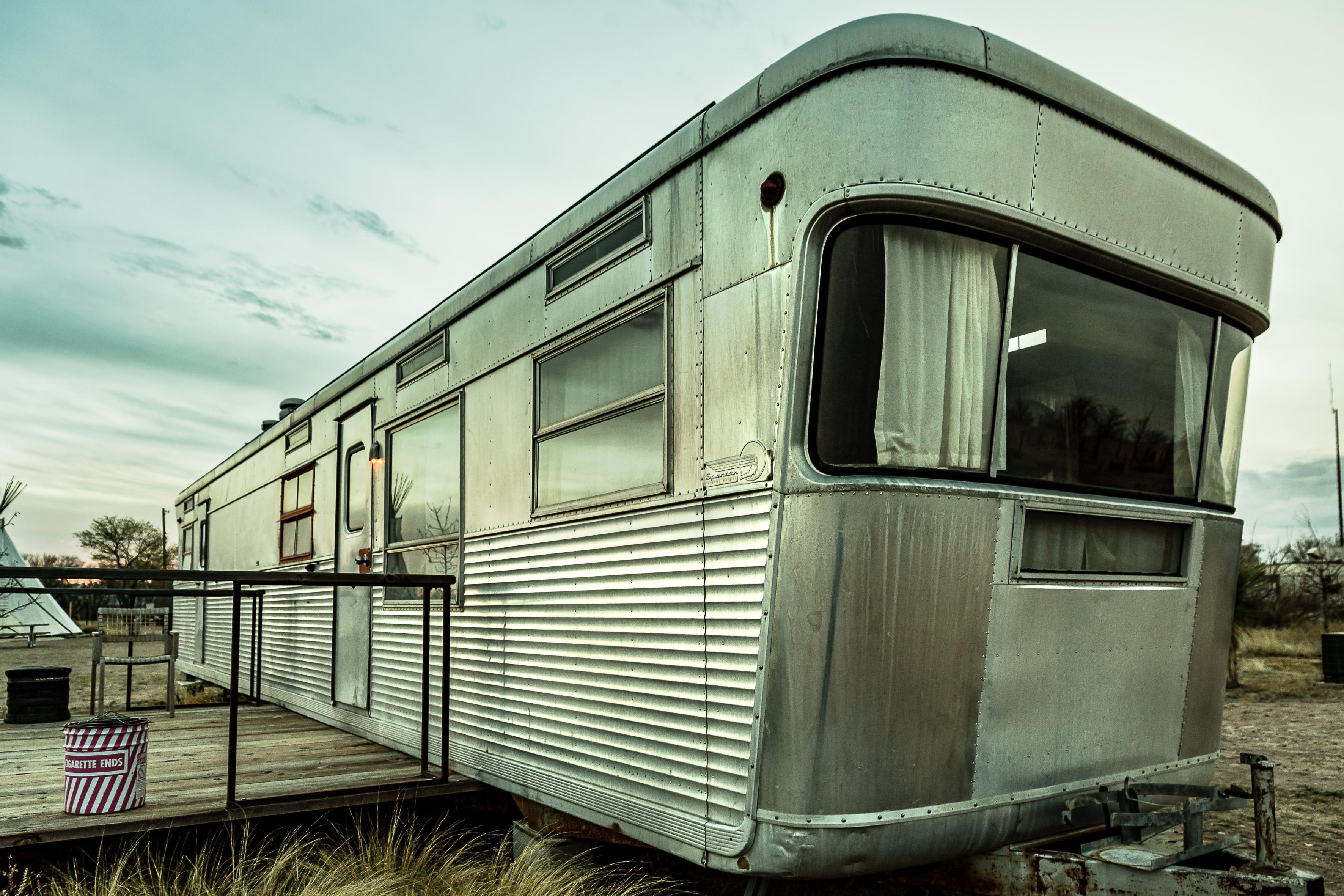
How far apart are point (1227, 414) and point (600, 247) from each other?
2591 millimetres

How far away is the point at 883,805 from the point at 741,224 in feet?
6.11

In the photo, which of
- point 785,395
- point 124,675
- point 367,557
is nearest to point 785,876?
point 785,395

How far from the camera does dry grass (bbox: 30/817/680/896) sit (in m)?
3.63

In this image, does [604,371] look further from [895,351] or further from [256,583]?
[256,583]

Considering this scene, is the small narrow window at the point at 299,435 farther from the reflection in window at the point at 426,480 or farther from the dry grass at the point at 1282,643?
the dry grass at the point at 1282,643

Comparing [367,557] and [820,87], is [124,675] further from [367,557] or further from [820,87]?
[820,87]

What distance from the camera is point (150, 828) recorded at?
12.8 feet

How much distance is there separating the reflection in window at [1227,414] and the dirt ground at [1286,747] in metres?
1.35

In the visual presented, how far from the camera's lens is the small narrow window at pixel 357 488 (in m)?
6.36

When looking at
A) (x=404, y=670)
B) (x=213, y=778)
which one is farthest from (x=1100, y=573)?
(x=213, y=778)

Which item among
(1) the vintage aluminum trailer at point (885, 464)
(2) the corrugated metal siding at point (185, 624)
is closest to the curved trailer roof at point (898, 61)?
(1) the vintage aluminum trailer at point (885, 464)

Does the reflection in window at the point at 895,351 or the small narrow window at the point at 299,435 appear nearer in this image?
the reflection in window at the point at 895,351

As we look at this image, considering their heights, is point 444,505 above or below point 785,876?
above

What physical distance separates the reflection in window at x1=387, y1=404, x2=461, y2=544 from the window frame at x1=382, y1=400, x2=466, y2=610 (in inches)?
0.5
